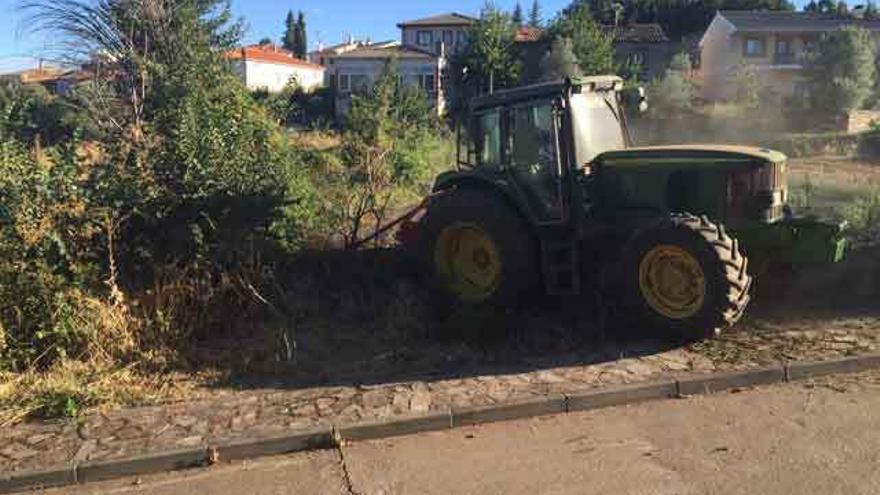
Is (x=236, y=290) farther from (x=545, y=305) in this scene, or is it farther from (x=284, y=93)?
(x=284, y=93)

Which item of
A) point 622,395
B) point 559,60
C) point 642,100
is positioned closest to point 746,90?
point 559,60

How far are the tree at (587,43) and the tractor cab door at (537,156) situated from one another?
132 feet

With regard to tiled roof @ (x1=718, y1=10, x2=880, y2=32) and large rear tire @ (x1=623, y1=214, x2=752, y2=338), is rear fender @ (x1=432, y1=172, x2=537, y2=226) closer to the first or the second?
large rear tire @ (x1=623, y1=214, x2=752, y2=338)

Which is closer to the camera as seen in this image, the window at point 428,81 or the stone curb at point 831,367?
the stone curb at point 831,367

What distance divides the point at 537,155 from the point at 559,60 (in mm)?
40273

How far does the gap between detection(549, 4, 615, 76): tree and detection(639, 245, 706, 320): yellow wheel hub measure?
41.7 metres

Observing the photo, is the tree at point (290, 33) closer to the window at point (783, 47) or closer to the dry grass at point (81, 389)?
the window at point (783, 47)

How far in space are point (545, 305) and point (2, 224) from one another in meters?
5.22

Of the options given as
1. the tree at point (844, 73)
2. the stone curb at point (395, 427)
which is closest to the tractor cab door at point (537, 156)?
the stone curb at point (395, 427)

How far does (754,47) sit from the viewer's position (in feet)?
204

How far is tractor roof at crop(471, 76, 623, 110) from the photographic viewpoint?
27.3 ft

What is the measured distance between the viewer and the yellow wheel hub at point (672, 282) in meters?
7.25

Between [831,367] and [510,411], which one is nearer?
[510,411]

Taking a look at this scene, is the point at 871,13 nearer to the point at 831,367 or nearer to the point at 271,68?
the point at 271,68
